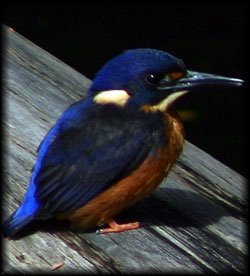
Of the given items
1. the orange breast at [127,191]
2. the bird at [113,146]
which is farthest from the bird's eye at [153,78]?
the orange breast at [127,191]

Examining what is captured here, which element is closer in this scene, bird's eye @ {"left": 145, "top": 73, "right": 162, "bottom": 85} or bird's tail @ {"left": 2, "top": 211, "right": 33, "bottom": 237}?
bird's tail @ {"left": 2, "top": 211, "right": 33, "bottom": 237}

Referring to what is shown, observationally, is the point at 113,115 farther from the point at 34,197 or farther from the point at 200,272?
the point at 200,272

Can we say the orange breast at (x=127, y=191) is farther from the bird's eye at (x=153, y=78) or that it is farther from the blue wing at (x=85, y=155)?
the bird's eye at (x=153, y=78)

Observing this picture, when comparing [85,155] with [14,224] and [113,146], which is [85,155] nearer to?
[113,146]

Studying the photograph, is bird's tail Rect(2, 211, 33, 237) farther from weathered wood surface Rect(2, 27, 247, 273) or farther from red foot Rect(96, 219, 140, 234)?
red foot Rect(96, 219, 140, 234)

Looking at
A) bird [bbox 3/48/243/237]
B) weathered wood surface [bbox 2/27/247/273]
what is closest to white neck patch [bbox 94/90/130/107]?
bird [bbox 3/48/243/237]
